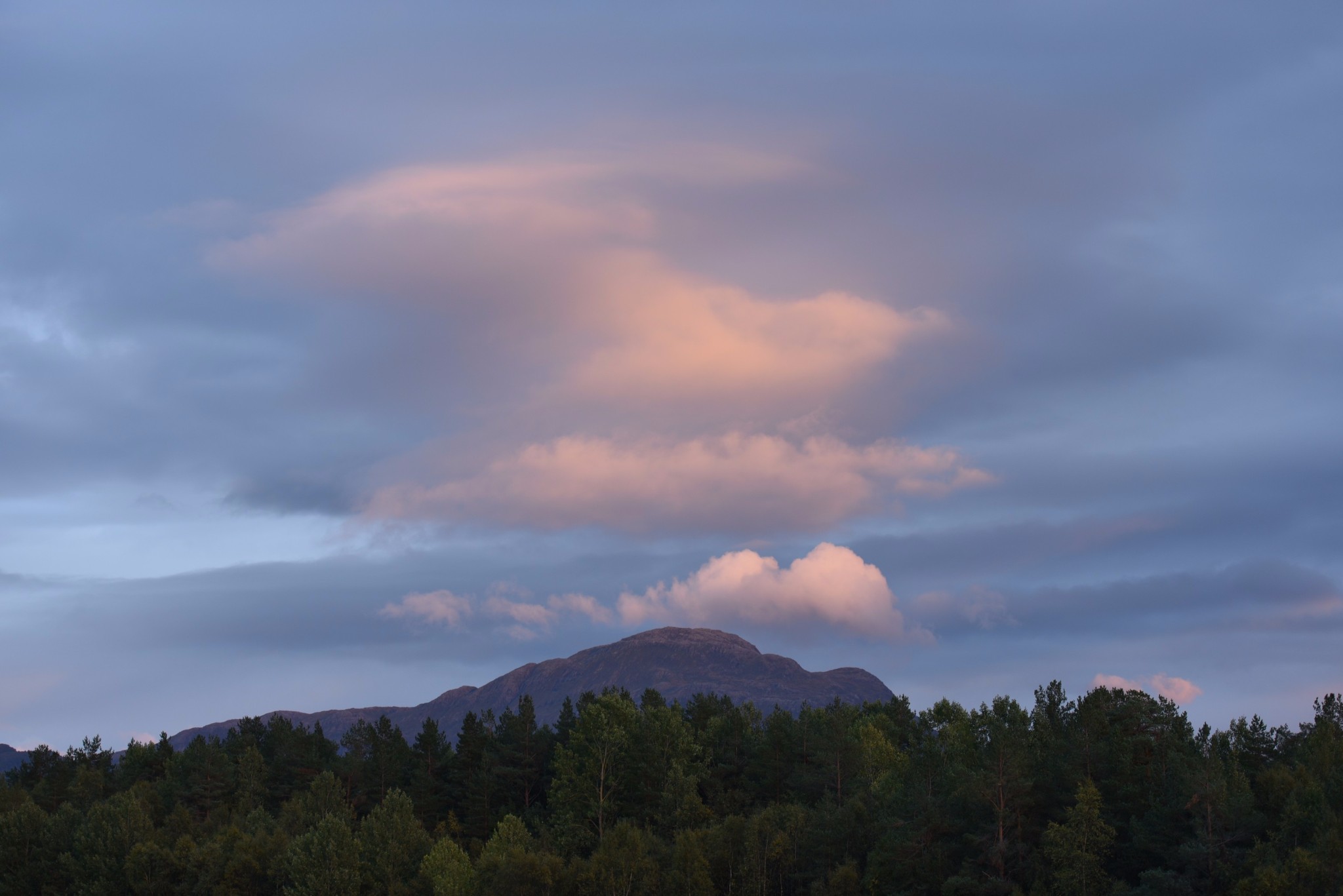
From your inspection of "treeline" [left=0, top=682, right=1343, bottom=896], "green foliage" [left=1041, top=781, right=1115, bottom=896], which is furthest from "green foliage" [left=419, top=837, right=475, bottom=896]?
"green foliage" [left=1041, top=781, right=1115, bottom=896]

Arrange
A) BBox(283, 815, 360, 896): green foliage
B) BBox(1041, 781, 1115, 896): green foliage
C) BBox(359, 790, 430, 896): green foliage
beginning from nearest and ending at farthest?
1. BBox(1041, 781, 1115, 896): green foliage
2. BBox(283, 815, 360, 896): green foliage
3. BBox(359, 790, 430, 896): green foliage

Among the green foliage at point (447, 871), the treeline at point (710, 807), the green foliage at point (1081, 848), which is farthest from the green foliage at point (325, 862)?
the green foliage at point (1081, 848)

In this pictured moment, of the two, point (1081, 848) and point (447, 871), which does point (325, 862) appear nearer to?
point (447, 871)

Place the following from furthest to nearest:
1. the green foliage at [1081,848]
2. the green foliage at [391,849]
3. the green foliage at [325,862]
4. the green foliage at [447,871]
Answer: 1. the green foliage at [391,849]
2. the green foliage at [325,862]
3. the green foliage at [447,871]
4. the green foliage at [1081,848]

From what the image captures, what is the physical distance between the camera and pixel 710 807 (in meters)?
142

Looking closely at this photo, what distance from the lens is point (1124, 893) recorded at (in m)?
90.1

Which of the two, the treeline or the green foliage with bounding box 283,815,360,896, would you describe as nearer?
the treeline

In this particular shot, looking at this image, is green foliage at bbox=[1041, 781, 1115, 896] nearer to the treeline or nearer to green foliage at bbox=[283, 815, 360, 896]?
the treeline

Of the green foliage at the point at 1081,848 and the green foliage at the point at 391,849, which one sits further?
the green foliage at the point at 391,849

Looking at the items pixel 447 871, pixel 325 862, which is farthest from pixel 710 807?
pixel 325 862

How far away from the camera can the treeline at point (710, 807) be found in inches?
3679

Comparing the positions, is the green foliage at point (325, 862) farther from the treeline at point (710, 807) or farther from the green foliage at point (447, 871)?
the green foliage at point (447, 871)

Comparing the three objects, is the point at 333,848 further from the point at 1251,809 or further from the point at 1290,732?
the point at 1290,732

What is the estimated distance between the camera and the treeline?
93.4 metres
